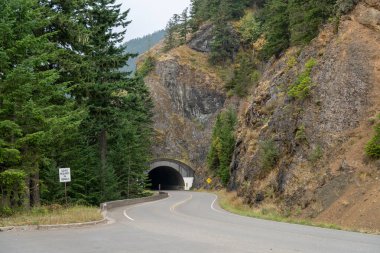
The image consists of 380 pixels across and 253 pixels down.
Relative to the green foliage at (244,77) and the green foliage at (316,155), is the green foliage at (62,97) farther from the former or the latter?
the green foliage at (244,77)

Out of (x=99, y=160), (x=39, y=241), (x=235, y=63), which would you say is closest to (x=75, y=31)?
(x=99, y=160)

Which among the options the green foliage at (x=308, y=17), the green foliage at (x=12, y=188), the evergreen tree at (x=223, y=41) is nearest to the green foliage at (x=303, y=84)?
the green foliage at (x=308, y=17)

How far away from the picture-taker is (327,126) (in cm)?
2350

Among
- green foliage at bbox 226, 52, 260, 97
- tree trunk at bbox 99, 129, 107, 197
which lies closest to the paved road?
tree trunk at bbox 99, 129, 107, 197

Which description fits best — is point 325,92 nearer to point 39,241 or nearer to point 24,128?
point 24,128

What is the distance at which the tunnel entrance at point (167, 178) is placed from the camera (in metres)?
75.4

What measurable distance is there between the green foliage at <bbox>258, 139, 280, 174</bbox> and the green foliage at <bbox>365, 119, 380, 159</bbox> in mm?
8161

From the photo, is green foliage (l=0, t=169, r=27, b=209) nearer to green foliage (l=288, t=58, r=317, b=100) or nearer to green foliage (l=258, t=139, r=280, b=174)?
green foliage (l=258, t=139, r=280, b=174)

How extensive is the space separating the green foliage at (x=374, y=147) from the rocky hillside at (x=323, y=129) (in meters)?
0.32

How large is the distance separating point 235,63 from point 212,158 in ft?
69.8

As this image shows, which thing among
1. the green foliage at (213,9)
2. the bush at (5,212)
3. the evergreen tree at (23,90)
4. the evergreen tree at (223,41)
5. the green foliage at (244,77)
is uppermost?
the green foliage at (213,9)

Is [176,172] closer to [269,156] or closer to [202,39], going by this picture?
[202,39]

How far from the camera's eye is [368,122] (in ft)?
70.9

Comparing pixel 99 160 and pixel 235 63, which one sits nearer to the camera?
pixel 99 160
